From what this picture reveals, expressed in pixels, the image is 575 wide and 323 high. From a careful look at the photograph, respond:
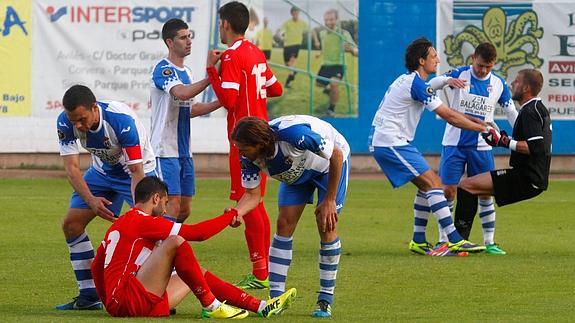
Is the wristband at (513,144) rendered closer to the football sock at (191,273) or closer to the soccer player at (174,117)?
the soccer player at (174,117)

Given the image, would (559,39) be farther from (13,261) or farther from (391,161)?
(13,261)

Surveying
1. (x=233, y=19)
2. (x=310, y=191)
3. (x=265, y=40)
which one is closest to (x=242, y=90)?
(x=233, y=19)

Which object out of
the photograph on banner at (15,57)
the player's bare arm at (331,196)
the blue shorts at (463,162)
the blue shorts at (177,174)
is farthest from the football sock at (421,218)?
the photograph on banner at (15,57)

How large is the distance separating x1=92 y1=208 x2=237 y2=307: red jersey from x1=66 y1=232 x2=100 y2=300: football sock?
43.2 inches

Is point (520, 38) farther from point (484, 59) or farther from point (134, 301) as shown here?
point (134, 301)

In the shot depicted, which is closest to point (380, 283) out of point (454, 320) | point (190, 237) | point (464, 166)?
point (454, 320)

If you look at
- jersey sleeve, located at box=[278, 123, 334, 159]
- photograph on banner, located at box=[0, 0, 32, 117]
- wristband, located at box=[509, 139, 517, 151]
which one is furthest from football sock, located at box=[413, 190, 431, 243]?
photograph on banner, located at box=[0, 0, 32, 117]

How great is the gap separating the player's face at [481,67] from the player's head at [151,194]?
259 inches

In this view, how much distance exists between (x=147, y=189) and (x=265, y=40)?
58.6 feet

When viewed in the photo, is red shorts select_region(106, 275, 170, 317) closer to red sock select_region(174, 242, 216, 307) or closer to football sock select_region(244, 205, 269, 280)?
red sock select_region(174, 242, 216, 307)

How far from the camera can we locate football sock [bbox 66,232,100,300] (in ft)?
34.0

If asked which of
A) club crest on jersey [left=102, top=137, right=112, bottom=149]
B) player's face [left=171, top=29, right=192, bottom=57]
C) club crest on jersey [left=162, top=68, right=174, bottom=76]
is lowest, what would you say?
club crest on jersey [left=102, top=137, right=112, bottom=149]

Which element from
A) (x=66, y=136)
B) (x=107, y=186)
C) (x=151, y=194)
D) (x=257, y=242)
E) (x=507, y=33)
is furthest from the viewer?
(x=507, y=33)

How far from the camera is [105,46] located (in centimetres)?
2728
